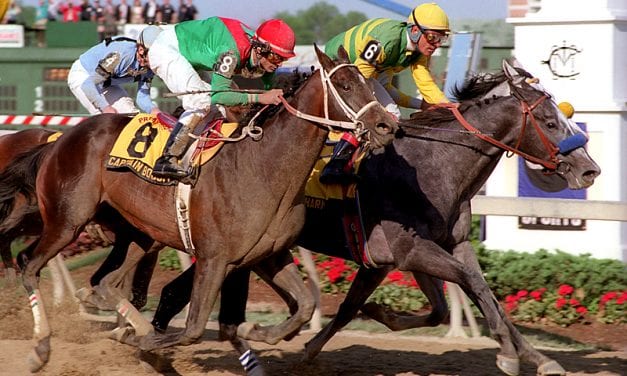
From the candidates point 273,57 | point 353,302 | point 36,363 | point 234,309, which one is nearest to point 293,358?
point 353,302

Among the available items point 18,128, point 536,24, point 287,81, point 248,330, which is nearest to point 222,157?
point 287,81

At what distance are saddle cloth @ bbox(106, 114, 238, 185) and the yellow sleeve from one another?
1.28 meters

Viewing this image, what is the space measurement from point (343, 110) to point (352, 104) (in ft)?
0.19

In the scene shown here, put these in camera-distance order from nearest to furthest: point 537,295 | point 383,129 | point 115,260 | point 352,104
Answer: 1. point 383,129
2. point 352,104
3. point 115,260
4. point 537,295

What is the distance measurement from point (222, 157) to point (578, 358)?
8.69 feet

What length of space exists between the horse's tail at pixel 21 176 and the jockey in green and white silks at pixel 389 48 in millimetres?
1908

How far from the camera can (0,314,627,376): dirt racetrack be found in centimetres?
657

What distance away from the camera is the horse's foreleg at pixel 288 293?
585 centimetres

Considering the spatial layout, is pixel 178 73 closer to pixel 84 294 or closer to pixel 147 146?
pixel 147 146

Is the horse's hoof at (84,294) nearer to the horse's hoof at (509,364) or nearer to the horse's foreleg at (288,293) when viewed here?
the horse's foreleg at (288,293)

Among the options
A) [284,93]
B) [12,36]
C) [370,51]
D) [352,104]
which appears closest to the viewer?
[352,104]

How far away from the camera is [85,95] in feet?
24.7

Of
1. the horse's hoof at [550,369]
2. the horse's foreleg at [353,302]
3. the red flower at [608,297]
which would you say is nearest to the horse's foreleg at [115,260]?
the horse's foreleg at [353,302]

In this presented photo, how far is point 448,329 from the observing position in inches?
310
